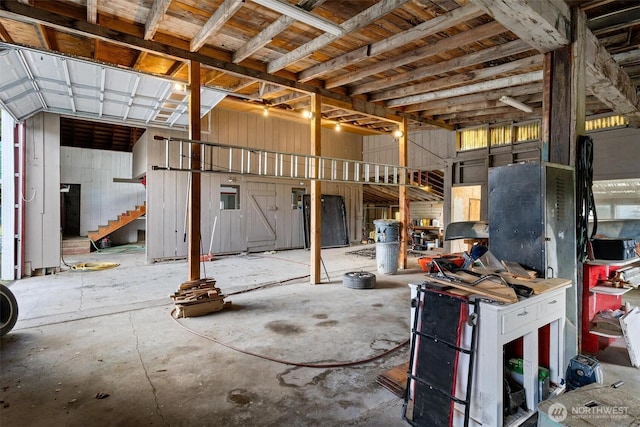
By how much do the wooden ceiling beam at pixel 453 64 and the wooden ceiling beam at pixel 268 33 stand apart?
92.5 inches

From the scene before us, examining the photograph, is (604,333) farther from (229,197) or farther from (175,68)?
(229,197)

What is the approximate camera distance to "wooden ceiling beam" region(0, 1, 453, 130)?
11.1ft

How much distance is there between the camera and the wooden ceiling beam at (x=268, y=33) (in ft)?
10.7

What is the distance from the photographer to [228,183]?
9.65 metres

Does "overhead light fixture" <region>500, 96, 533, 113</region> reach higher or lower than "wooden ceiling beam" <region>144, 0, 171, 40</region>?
lower

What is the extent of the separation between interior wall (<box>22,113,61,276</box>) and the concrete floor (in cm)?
110

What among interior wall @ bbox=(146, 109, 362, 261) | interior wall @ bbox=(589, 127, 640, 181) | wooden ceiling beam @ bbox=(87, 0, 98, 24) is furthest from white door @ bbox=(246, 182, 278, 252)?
interior wall @ bbox=(589, 127, 640, 181)

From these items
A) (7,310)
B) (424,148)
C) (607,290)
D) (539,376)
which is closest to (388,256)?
(607,290)

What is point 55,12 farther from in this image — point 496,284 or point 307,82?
point 496,284

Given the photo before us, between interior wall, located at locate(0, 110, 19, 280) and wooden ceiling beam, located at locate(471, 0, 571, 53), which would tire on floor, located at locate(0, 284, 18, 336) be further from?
wooden ceiling beam, located at locate(471, 0, 571, 53)

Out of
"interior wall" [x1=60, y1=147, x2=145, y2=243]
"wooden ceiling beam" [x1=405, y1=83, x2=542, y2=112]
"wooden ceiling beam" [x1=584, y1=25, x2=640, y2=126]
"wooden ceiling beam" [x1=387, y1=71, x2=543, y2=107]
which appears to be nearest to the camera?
"wooden ceiling beam" [x1=584, y1=25, x2=640, y2=126]

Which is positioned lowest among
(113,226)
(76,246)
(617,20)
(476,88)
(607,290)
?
(76,246)

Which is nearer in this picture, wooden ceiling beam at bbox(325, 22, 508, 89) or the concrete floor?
the concrete floor

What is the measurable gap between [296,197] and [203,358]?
27.4ft
